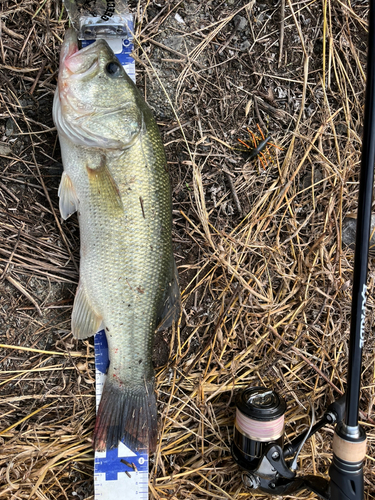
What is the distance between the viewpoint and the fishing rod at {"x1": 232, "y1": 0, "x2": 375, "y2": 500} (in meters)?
1.73

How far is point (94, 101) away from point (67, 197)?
1.68 feet

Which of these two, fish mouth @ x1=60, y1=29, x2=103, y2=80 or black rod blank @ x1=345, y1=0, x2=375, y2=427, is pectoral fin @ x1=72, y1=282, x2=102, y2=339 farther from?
black rod blank @ x1=345, y1=0, x2=375, y2=427

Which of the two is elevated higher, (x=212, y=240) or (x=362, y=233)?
(x=362, y=233)

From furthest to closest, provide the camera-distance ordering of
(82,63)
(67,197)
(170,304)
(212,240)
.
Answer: (212,240)
(170,304)
(67,197)
(82,63)

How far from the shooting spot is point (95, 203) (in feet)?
6.11

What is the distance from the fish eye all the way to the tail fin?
1635 millimetres

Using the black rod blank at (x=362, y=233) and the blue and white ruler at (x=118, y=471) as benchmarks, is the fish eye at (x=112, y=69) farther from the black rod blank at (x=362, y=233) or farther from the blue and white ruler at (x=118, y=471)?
the blue and white ruler at (x=118, y=471)

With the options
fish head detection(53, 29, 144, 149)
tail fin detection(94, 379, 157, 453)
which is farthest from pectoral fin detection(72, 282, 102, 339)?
fish head detection(53, 29, 144, 149)

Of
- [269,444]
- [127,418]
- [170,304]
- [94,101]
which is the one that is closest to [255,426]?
[269,444]

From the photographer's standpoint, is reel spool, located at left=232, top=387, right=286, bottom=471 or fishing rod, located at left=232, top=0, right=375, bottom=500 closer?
fishing rod, located at left=232, top=0, right=375, bottom=500

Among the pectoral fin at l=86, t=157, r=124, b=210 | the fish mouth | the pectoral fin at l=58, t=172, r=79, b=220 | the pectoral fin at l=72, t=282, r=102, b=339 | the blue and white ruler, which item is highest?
the fish mouth

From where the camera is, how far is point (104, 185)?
1.83 m

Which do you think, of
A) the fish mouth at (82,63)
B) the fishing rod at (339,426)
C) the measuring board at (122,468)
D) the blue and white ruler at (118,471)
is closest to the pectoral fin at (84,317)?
the blue and white ruler at (118,471)

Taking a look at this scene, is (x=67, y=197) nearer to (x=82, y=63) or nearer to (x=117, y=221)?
(x=117, y=221)
